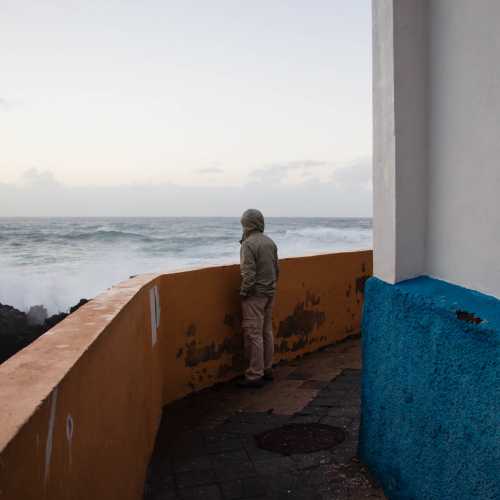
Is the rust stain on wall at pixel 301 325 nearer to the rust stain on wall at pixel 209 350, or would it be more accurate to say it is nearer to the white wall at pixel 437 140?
the rust stain on wall at pixel 209 350

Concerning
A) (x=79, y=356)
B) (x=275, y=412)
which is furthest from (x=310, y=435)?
(x=79, y=356)

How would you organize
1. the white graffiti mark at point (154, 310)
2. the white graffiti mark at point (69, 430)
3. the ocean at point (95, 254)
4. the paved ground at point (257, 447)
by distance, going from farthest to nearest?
the ocean at point (95, 254), the white graffiti mark at point (154, 310), the paved ground at point (257, 447), the white graffiti mark at point (69, 430)

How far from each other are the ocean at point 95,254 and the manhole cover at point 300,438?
14244 mm

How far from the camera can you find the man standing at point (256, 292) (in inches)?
235

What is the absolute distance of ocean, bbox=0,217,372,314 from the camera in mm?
23977

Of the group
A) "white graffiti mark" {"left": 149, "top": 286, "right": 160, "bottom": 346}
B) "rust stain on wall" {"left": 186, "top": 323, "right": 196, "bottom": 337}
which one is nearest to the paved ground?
"rust stain on wall" {"left": 186, "top": 323, "right": 196, "bottom": 337}

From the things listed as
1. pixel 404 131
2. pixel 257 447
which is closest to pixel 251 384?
pixel 257 447

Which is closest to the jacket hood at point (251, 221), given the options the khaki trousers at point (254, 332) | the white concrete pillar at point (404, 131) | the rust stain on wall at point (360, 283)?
the khaki trousers at point (254, 332)

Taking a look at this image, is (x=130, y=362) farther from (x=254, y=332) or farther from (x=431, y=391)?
(x=254, y=332)

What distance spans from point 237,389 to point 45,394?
4.53 metres

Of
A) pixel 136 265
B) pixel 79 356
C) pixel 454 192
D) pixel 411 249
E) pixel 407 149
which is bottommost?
pixel 136 265

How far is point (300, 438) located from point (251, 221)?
240cm

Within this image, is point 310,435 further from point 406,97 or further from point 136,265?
point 136,265

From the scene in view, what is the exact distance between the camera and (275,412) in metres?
5.24
